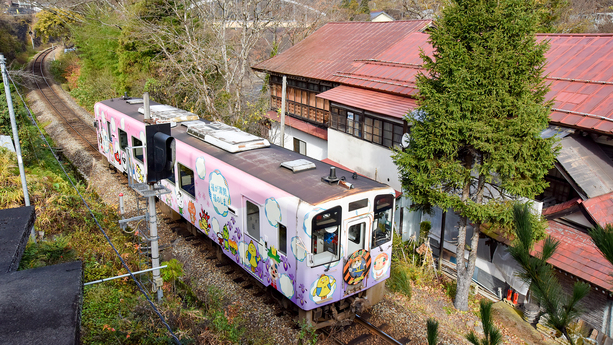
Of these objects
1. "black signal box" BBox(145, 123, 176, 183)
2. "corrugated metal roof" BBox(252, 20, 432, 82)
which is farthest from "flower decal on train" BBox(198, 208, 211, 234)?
"corrugated metal roof" BBox(252, 20, 432, 82)

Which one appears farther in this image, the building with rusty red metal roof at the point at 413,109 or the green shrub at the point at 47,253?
the building with rusty red metal roof at the point at 413,109

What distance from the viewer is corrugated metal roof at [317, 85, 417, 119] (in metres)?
12.4

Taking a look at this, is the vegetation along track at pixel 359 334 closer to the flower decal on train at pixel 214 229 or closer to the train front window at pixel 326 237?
the train front window at pixel 326 237

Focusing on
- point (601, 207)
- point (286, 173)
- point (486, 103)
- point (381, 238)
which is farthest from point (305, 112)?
point (601, 207)

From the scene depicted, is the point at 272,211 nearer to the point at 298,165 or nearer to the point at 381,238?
the point at 298,165

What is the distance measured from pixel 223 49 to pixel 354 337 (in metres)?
15.0

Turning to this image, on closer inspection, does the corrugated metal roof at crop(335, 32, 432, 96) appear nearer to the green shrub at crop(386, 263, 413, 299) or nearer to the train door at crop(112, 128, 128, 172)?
the green shrub at crop(386, 263, 413, 299)

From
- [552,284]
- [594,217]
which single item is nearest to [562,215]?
[594,217]

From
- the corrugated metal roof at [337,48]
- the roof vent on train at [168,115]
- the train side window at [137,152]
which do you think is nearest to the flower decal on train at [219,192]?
the roof vent on train at [168,115]

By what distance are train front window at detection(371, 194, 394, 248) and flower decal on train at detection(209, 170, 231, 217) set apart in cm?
320

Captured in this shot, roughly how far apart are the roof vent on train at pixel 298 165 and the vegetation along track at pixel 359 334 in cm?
319

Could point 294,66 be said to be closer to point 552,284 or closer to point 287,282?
point 287,282

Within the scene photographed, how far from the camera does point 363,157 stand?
14242 mm

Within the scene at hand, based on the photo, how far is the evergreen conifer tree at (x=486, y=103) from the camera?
7.70m
